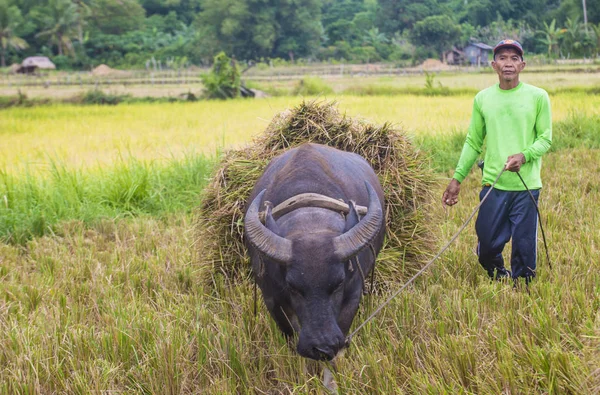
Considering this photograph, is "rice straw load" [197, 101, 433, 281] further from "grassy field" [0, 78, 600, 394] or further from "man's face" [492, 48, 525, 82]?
"man's face" [492, 48, 525, 82]

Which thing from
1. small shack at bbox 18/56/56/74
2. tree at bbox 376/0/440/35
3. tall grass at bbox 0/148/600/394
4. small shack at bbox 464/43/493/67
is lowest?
tall grass at bbox 0/148/600/394

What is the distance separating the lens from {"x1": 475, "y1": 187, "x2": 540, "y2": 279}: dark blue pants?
367 cm

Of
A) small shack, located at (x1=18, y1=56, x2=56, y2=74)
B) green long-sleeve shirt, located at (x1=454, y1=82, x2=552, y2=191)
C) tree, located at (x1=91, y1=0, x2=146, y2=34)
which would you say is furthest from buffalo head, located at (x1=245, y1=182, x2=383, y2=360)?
tree, located at (x1=91, y1=0, x2=146, y2=34)

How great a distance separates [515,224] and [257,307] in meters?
1.66

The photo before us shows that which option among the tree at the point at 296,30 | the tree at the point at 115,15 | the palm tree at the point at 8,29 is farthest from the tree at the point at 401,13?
the palm tree at the point at 8,29

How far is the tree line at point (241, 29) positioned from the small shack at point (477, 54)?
28 cm

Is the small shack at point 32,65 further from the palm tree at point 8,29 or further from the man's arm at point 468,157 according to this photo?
the man's arm at point 468,157

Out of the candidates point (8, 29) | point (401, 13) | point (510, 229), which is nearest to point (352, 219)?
point (510, 229)

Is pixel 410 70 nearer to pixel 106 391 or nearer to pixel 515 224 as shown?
pixel 515 224

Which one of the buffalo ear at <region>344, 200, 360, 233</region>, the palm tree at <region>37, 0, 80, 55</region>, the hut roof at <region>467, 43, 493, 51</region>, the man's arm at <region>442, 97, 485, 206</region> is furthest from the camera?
the palm tree at <region>37, 0, 80, 55</region>

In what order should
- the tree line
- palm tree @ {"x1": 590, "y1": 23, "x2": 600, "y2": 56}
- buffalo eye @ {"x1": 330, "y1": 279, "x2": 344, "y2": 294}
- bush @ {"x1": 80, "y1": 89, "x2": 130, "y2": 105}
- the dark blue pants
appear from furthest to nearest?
the tree line → bush @ {"x1": 80, "y1": 89, "x2": 130, "y2": 105} → palm tree @ {"x1": 590, "y1": 23, "x2": 600, "y2": 56} → the dark blue pants → buffalo eye @ {"x1": 330, "y1": 279, "x2": 344, "y2": 294}

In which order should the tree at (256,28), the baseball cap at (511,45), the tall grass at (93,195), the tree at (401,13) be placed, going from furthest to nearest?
the tree at (256,28) → the tree at (401,13) → the tall grass at (93,195) → the baseball cap at (511,45)

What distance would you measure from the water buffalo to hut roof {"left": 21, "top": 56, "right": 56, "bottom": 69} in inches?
749

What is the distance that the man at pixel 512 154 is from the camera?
11.7 feet
